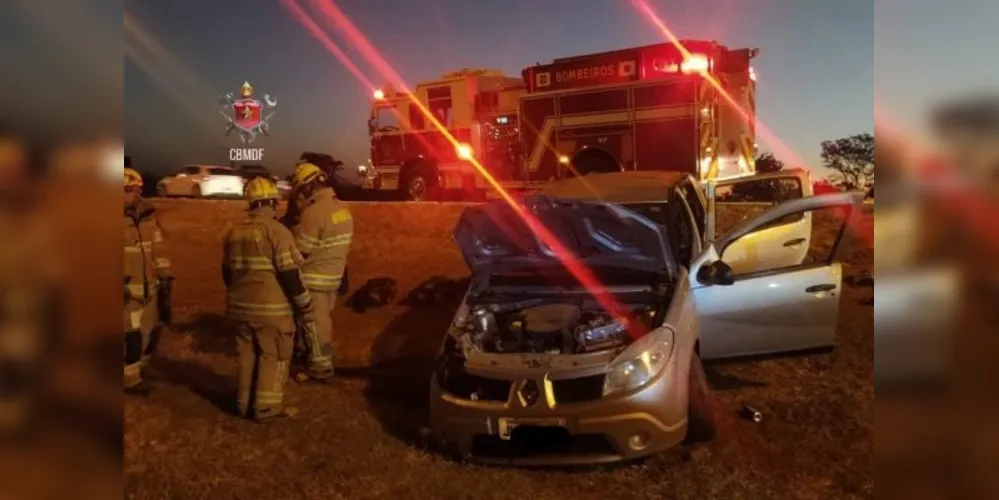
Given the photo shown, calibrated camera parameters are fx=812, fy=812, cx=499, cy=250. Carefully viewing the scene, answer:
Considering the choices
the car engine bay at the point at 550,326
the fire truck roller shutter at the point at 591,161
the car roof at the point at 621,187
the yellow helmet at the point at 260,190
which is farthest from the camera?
the fire truck roller shutter at the point at 591,161

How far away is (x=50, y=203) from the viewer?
5.66ft

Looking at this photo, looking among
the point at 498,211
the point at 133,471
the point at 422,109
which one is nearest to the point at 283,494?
the point at 133,471

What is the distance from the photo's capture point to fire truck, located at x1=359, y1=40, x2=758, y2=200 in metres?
11.0

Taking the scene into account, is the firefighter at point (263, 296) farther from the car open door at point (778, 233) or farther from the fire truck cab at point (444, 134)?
the fire truck cab at point (444, 134)

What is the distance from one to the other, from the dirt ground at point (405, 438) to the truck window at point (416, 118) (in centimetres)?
725

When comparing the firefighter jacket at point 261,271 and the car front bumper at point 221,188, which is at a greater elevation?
the car front bumper at point 221,188

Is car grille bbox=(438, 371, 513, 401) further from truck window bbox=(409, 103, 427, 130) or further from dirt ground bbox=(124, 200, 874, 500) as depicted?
truck window bbox=(409, 103, 427, 130)

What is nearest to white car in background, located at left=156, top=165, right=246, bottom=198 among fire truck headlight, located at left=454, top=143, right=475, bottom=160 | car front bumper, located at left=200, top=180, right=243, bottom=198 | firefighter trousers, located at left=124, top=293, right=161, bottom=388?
car front bumper, located at left=200, top=180, right=243, bottom=198

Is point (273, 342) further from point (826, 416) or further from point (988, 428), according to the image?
point (988, 428)

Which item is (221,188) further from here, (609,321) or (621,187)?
(609,321)

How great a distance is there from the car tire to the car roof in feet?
5.55

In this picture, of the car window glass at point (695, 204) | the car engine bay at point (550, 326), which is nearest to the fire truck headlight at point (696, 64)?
the car window glass at point (695, 204)

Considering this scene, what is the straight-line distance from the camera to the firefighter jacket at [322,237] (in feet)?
18.5

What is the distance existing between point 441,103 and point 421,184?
145 centimetres
